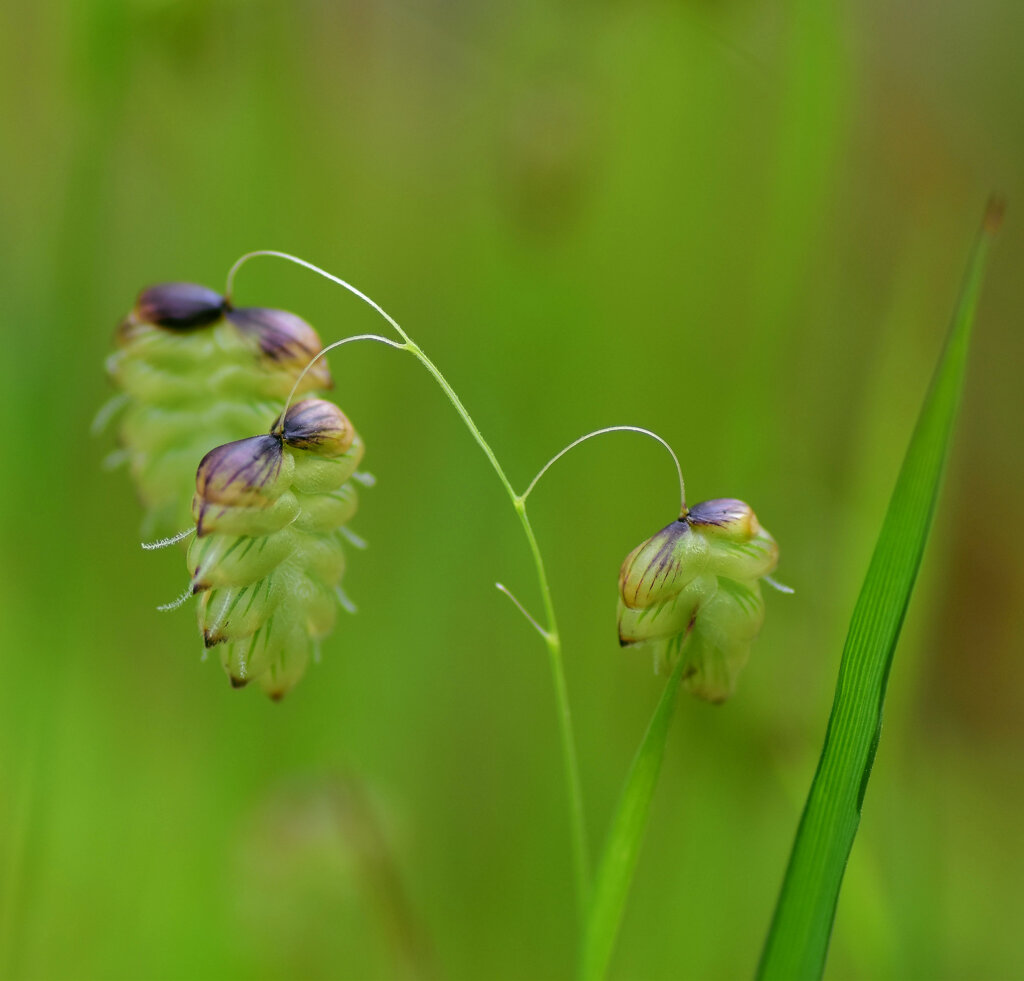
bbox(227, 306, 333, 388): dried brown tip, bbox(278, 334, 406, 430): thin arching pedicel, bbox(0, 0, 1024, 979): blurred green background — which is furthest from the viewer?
bbox(0, 0, 1024, 979): blurred green background

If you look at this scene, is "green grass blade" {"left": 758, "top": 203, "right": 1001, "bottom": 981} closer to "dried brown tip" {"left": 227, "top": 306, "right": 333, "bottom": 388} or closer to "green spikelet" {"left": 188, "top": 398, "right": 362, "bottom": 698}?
"green spikelet" {"left": 188, "top": 398, "right": 362, "bottom": 698}

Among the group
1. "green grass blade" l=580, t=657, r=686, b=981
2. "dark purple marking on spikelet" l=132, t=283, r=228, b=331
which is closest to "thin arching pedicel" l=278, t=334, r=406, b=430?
"dark purple marking on spikelet" l=132, t=283, r=228, b=331

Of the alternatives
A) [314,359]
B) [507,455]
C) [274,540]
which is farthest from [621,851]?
[507,455]

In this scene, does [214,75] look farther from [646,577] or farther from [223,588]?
[646,577]

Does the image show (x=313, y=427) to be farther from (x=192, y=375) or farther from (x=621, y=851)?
(x=621, y=851)

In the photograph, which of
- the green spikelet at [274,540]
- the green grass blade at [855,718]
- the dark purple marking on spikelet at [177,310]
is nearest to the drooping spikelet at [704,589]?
the green grass blade at [855,718]
